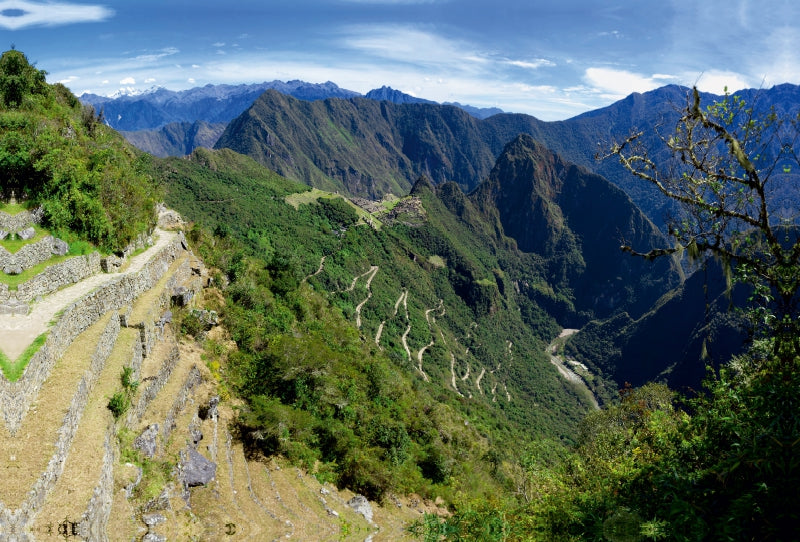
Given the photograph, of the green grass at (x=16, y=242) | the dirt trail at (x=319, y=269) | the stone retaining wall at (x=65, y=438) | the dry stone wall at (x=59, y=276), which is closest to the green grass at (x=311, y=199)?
the dirt trail at (x=319, y=269)

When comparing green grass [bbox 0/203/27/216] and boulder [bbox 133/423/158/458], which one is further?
green grass [bbox 0/203/27/216]

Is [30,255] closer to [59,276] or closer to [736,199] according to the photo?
[59,276]

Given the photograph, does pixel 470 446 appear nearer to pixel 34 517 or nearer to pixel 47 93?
pixel 34 517

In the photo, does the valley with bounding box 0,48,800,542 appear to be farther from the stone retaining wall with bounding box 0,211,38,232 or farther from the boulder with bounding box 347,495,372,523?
the boulder with bounding box 347,495,372,523

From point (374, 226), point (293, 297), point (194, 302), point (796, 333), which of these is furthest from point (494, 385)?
point (796, 333)

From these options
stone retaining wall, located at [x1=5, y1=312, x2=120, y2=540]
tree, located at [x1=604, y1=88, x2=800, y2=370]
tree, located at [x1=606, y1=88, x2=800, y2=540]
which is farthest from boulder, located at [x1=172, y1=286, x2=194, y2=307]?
tree, located at [x1=604, y1=88, x2=800, y2=370]

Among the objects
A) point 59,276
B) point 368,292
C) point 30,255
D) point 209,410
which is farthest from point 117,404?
point 368,292
